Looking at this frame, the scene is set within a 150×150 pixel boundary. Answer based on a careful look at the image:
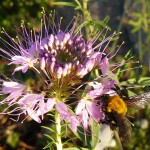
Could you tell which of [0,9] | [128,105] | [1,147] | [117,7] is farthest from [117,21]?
[128,105]

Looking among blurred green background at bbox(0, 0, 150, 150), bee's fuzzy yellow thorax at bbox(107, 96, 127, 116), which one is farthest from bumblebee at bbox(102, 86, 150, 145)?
blurred green background at bbox(0, 0, 150, 150)

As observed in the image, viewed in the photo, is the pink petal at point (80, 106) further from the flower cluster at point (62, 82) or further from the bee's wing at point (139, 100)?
the bee's wing at point (139, 100)

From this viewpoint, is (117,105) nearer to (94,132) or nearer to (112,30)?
(94,132)

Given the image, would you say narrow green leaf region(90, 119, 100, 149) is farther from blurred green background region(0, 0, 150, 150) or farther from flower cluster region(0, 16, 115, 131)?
blurred green background region(0, 0, 150, 150)

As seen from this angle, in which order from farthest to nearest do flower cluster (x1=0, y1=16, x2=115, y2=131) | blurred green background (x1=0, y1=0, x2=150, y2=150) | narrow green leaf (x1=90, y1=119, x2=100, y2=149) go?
blurred green background (x1=0, y1=0, x2=150, y2=150), narrow green leaf (x1=90, y1=119, x2=100, y2=149), flower cluster (x1=0, y1=16, x2=115, y2=131)

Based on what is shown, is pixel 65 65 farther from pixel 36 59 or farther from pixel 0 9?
pixel 0 9

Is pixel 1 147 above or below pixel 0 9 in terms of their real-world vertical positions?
below
